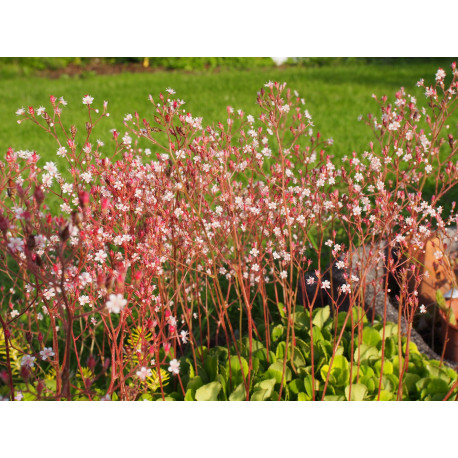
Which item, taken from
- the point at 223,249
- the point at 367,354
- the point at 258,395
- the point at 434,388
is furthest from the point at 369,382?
the point at 223,249

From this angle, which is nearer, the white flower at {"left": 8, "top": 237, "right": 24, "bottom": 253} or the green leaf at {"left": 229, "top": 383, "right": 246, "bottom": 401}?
the white flower at {"left": 8, "top": 237, "right": 24, "bottom": 253}

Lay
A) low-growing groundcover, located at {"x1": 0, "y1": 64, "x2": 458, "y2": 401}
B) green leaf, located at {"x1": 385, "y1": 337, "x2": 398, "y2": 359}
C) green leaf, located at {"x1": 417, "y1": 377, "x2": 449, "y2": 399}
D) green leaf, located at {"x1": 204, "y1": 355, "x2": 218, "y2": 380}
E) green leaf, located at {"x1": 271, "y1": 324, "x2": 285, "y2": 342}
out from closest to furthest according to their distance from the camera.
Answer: low-growing groundcover, located at {"x1": 0, "y1": 64, "x2": 458, "y2": 401}
green leaf, located at {"x1": 417, "y1": 377, "x2": 449, "y2": 399}
green leaf, located at {"x1": 204, "y1": 355, "x2": 218, "y2": 380}
green leaf, located at {"x1": 385, "y1": 337, "x2": 398, "y2": 359}
green leaf, located at {"x1": 271, "y1": 324, "x2": 285, "y2": 342}

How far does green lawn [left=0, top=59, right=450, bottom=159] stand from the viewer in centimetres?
729

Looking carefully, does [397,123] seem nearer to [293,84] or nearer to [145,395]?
[145,395]

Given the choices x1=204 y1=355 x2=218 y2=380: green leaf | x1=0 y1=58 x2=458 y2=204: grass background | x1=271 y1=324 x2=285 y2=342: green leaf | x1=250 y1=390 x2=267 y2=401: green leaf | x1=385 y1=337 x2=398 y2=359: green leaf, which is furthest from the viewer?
x1=0 y1=58 x2=458 y2=204: grass background

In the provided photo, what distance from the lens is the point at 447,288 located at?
10.2ft

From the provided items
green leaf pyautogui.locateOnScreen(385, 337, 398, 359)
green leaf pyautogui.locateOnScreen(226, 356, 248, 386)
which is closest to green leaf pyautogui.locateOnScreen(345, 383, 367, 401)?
green leaf pyautogui.locateOnScreen(385, 337, 398, 359)

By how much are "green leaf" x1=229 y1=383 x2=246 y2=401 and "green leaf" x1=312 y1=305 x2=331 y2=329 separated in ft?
2.04

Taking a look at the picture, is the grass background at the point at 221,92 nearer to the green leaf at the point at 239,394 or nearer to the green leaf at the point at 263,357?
the green leaf at the point at 263,357

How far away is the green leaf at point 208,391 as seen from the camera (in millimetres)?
2260

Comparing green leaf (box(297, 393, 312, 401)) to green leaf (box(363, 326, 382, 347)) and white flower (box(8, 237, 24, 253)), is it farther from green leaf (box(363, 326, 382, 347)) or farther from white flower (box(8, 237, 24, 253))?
white flower (box(8, 237, 24, 253))

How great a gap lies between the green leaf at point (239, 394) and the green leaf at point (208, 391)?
0.22 ft

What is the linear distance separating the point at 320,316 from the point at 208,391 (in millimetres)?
779

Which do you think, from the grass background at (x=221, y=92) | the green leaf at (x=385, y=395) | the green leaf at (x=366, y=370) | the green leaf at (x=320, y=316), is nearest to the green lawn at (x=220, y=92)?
the grass background at (x=221, y=92)
